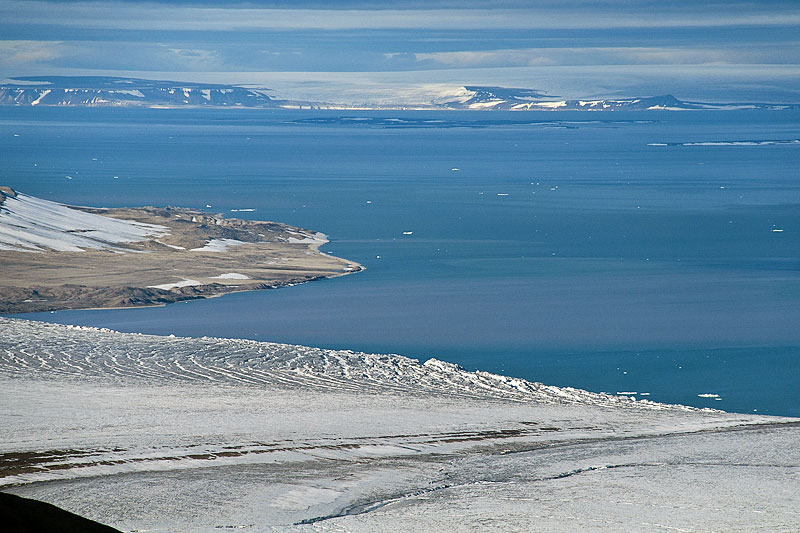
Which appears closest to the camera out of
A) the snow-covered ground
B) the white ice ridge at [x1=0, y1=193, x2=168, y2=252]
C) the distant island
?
the snow-covered ground

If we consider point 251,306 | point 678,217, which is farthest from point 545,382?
point 678,217

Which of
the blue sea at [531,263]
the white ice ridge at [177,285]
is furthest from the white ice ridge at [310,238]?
the white ice ridge at [177,285]

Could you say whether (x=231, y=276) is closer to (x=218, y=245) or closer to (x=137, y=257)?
(x=137, y=257)

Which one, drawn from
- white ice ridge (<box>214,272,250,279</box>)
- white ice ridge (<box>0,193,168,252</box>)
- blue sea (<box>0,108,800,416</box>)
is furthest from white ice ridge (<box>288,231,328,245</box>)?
white ice ridge (<box>214,272,250,279</box>)

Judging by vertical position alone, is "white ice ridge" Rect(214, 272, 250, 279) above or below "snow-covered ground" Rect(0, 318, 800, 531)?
below

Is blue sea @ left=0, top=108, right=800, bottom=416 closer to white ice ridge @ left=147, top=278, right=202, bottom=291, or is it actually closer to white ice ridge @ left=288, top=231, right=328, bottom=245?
white ice ridge @ left=288, top=231, right=328, bottom=245

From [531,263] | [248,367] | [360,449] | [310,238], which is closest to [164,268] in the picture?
[310,238]
